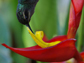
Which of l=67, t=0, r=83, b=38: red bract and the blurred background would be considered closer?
l=67, t=0, r=83, b=38: red bract

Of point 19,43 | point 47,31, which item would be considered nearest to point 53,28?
point 47,31

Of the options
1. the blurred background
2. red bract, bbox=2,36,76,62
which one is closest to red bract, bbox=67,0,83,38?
red bract, bbox=2,36,76,62

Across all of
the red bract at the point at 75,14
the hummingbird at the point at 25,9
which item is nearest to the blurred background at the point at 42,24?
the red bract at the point at 75,14

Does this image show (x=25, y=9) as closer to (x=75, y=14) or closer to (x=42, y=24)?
(x=75, y=14)

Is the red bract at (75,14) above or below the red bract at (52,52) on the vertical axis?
above

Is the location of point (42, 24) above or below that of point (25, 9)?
below

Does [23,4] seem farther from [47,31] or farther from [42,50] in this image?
[47,31]

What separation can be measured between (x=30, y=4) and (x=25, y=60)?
504 mm

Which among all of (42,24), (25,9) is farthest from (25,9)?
(42,24)

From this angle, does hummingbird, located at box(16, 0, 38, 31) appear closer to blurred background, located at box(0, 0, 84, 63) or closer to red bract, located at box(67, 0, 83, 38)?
red bract, located at box(67, 0, 83, 38)

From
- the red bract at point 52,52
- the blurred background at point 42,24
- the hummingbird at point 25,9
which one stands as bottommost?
the blurred background at point 42,24

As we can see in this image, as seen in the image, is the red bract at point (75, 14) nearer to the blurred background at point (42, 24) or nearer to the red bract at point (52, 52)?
the red bract at point (52, 52)

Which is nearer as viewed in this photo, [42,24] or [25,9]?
[25,9]

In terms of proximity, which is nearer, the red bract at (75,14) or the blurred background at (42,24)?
the red bract at (75,14)
